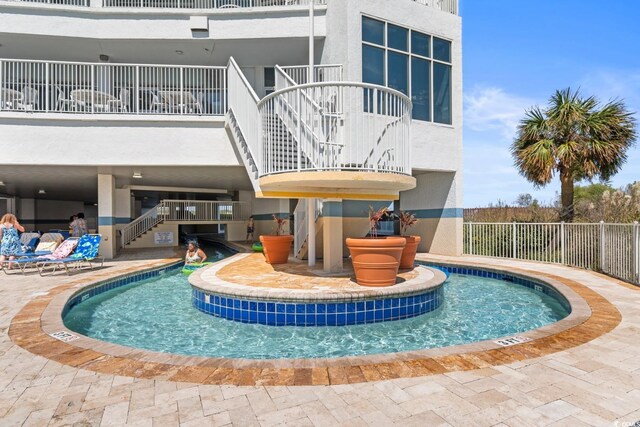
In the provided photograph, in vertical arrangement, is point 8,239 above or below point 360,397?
above

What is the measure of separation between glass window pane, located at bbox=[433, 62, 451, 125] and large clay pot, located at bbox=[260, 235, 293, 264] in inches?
230

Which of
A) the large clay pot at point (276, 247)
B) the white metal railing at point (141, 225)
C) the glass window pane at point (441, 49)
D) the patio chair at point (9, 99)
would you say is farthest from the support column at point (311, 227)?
the white metal railing at point (141, 225)

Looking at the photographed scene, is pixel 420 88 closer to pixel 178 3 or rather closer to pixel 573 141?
pixel 573 141

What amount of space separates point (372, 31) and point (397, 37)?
89 centimetres

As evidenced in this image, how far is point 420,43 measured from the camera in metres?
9.89

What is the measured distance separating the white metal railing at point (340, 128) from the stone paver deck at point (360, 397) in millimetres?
3354

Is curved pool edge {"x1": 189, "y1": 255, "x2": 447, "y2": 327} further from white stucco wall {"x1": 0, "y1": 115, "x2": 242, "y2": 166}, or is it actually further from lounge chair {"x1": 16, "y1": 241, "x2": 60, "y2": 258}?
lounge chair {"x1": 16, "y1": 241, "x2": 60, "y2": 258}

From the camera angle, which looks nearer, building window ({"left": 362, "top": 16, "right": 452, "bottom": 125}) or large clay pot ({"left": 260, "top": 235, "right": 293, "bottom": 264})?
large clay pot ({"left": 260, "top": 235, "right": 293, "bottom": 264})

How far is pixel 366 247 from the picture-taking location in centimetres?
585

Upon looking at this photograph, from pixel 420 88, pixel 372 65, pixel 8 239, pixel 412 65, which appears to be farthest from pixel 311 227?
pixel 8 239

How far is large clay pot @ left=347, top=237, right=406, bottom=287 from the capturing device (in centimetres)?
581

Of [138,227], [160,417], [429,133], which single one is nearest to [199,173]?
[138,227]

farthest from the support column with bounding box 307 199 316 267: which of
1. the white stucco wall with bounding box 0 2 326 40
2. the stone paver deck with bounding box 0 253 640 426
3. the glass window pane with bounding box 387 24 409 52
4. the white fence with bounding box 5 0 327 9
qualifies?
the white fence with bounding box 5 0 327 9

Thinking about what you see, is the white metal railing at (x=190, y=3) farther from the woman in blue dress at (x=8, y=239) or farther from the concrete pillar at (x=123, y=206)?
the woman in blue dress at (x=8, y=239)
